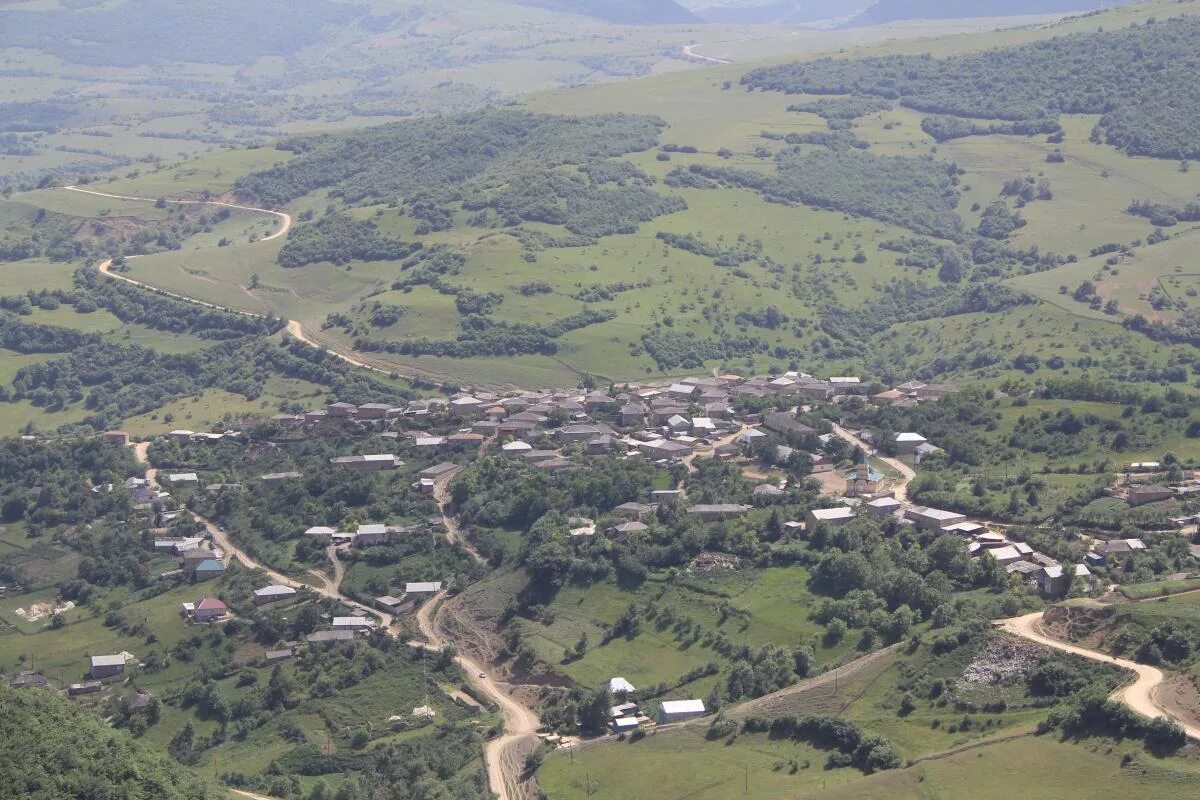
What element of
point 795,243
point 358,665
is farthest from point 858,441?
point 795,243

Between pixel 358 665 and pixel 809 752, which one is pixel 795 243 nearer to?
pixel 358 665

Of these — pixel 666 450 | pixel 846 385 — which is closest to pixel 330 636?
pixel 666 450

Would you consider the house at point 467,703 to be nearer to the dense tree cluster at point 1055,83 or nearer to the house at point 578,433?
the house at point 578,433

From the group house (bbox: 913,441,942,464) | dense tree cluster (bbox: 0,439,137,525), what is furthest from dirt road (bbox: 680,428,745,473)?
dense tree cluster (bbox: 0,439,137,525)

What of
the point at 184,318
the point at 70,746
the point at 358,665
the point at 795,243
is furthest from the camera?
the point at 795,243

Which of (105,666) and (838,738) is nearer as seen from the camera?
(838,738)

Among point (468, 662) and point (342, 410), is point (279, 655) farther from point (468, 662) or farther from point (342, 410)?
point (342, 410)
